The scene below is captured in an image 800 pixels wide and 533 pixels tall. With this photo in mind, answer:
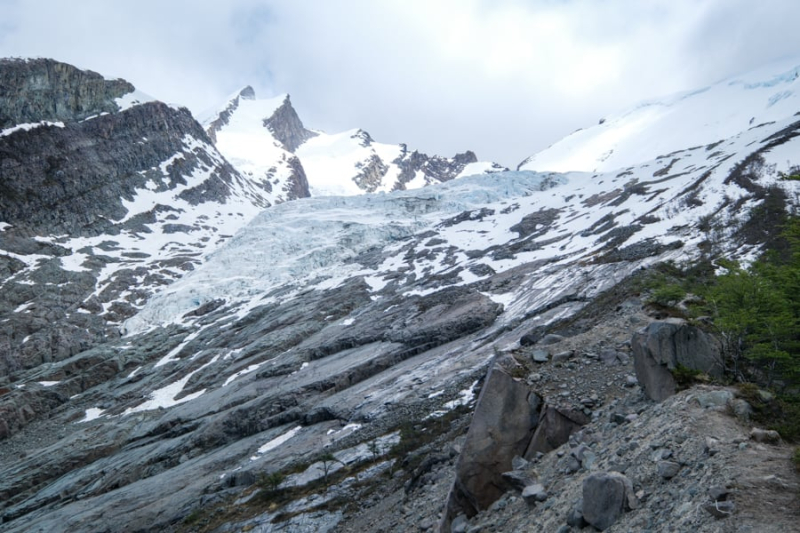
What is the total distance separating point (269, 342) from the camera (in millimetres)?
51906

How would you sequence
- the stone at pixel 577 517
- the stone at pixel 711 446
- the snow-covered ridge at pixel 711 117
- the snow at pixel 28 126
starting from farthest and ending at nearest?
the snow-covered ridge at pixel 711 117, the snow at pixel 28 126, the stone at pixel 577 517, the stone at pixel 711 446

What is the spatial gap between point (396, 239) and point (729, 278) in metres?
83.6

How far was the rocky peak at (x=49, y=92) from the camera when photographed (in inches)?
4385

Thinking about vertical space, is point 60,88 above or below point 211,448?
above

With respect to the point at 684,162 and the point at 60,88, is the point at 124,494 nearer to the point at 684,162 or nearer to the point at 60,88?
the point at 684,162

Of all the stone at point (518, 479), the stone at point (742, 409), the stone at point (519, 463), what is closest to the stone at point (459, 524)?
the stone at point (518, 479)

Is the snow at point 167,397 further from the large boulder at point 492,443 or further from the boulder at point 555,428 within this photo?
the boulder at point 555,428

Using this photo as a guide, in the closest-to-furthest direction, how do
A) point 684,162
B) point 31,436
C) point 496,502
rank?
1. point 496,502
2. point 31,436
3. point 684,162

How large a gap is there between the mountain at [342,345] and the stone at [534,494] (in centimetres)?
14

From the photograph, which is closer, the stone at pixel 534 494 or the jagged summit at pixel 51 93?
the stone at pixel 534 494

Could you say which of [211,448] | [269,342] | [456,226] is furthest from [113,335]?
[456,226]

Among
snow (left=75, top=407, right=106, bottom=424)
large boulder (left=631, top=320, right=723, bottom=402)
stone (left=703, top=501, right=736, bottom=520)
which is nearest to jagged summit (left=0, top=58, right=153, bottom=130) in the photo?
snow (left=75, top=407, right=106, bottom=424)

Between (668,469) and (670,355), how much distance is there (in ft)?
13.9

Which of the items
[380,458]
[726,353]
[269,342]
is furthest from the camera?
[269,342]
